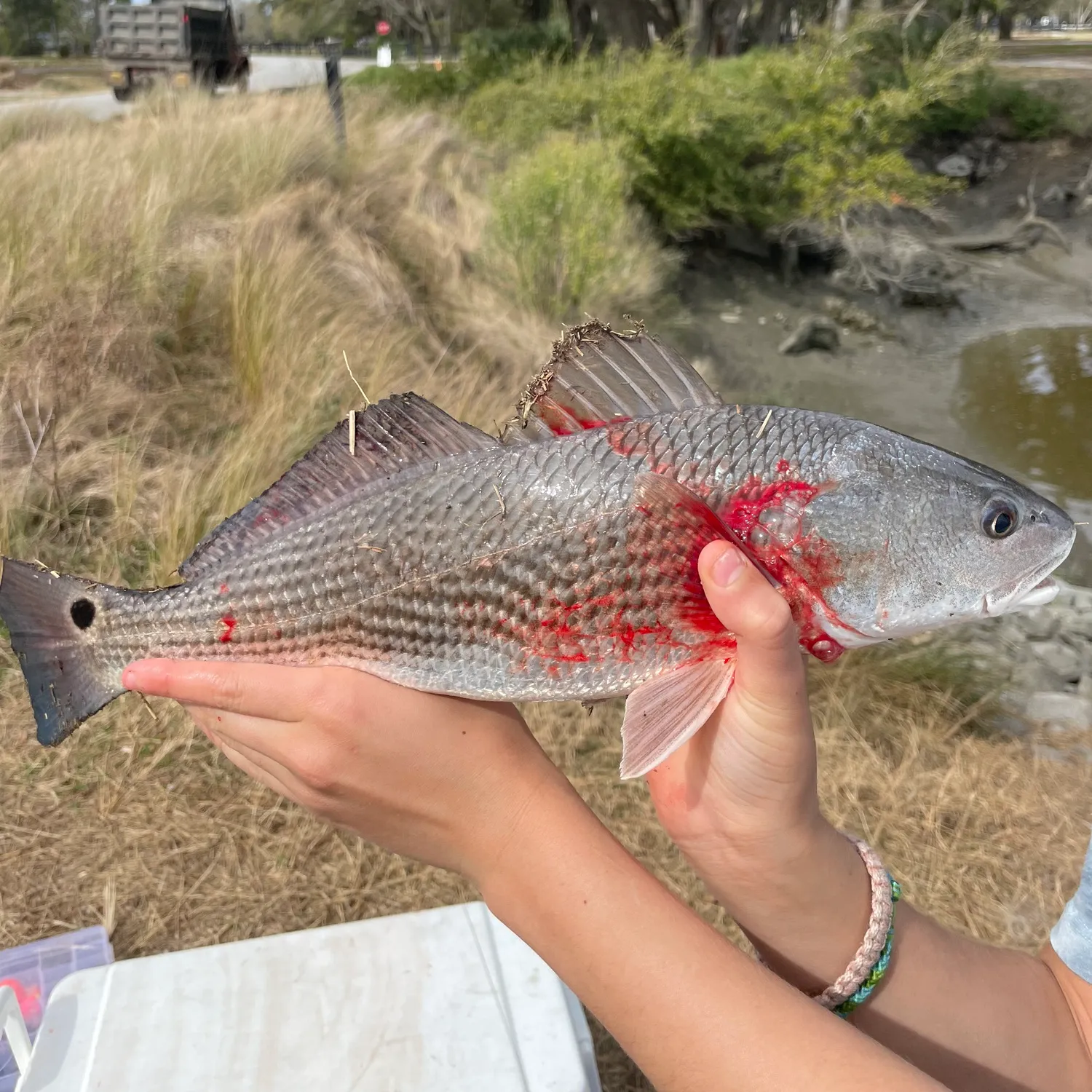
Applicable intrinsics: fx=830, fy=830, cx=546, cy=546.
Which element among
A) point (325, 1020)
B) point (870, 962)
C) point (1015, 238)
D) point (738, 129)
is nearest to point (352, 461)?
point (870, 962)

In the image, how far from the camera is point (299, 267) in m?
6.07

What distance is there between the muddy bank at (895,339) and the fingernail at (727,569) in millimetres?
8259

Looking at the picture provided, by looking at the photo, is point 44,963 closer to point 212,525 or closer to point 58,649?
point 58,649

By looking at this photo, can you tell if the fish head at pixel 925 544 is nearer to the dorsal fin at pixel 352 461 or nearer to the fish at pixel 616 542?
the fish at pixel 616 542

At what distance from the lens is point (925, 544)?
5.06 ft

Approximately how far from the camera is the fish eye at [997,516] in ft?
5.06

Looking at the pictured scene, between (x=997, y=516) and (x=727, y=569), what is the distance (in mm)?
566

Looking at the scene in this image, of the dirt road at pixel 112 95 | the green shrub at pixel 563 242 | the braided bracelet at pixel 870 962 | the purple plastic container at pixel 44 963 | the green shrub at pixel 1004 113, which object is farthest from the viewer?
the green shrub at pixel 1004 113

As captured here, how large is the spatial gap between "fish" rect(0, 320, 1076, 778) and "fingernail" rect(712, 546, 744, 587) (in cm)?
13

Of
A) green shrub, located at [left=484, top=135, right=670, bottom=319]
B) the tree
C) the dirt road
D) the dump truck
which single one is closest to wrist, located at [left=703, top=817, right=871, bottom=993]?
green shrub, located at [left=484, top=135, right=670, bottom=319]

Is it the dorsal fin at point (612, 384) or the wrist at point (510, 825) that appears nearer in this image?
the wrist at point (510, 825)

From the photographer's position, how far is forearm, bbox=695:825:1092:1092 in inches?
64.1

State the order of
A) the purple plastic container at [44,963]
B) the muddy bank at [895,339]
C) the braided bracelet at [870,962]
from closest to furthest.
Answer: the braided bracelet at [870,962] < the purple plastic container at [44,963] < the muddy bank at [895,339]

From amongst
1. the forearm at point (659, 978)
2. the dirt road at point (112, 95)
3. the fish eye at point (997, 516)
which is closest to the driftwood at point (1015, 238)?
the dirt road at point (112, 95)
